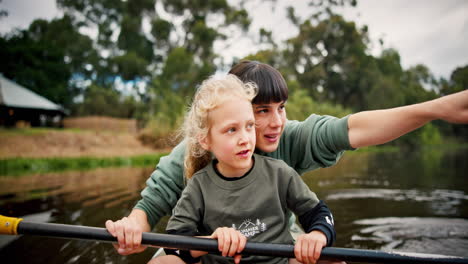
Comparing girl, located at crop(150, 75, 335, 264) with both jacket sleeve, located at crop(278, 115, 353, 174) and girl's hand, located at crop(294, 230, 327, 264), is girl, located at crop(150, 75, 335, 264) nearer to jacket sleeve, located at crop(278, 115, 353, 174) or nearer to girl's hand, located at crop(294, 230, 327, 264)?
girl's hand, located at crop(294, 230, 327, 264)

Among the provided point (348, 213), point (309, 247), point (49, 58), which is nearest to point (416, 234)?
point (348, 213)

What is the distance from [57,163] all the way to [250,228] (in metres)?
8.64

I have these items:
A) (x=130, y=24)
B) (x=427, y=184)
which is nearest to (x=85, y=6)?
(x=130, y=24)

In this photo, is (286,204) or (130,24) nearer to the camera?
(286,204)

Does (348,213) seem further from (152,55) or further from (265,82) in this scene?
(152,55)

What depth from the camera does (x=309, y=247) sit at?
105cm

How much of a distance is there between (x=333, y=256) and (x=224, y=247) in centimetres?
36

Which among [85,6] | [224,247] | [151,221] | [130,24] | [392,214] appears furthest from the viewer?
[85,6]

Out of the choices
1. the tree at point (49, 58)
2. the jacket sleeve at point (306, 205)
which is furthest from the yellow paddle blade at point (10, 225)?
the tree at point (49, 58)

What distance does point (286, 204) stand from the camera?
127 cm

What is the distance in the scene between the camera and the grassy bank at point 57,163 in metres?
7.55

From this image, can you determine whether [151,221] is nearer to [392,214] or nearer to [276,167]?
[276,167]

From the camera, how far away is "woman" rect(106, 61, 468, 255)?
1154 mm

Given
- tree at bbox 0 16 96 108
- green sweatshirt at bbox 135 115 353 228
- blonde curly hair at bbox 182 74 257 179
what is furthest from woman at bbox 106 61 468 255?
tree at bbox 0 16 96 108
